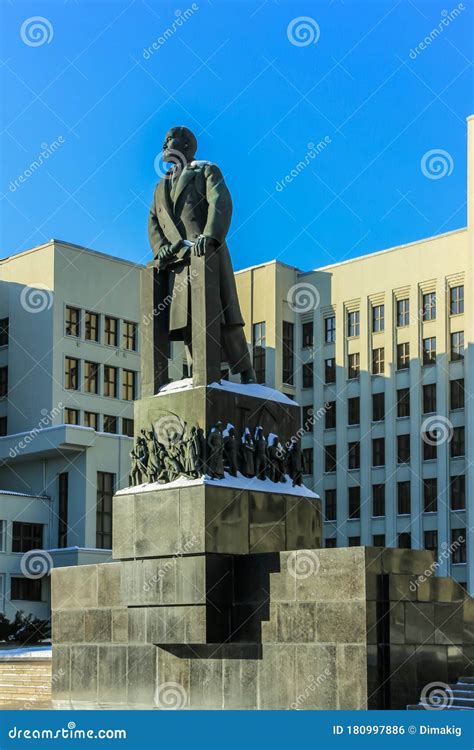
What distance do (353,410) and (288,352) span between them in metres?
6.46

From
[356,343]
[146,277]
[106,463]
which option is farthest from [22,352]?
[146,277]

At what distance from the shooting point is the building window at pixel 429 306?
216ft

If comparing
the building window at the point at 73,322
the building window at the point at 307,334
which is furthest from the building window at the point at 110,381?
the building window at the point at 307,334

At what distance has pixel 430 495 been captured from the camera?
64.6 meters

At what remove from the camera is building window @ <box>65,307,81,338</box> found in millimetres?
65062

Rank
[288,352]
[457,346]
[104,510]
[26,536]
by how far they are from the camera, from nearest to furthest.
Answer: [26,536] < [104,510] < [457,346] < [288,352]

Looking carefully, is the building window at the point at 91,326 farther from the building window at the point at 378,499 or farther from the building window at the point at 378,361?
the building window at the point at 378,499

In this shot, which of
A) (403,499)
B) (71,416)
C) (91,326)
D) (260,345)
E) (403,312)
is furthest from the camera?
(260,345)

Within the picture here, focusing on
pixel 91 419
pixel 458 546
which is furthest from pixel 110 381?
pixel 458 546

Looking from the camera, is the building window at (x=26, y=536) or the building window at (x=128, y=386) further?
the building window at (x=128, y=386)

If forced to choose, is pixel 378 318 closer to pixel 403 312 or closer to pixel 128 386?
pixel 403 312

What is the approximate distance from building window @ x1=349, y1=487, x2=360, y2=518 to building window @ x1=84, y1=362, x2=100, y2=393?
1520 cm

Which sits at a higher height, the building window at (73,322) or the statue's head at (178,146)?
the building window at (73,322)

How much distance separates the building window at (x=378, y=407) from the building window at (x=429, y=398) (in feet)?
8.95
